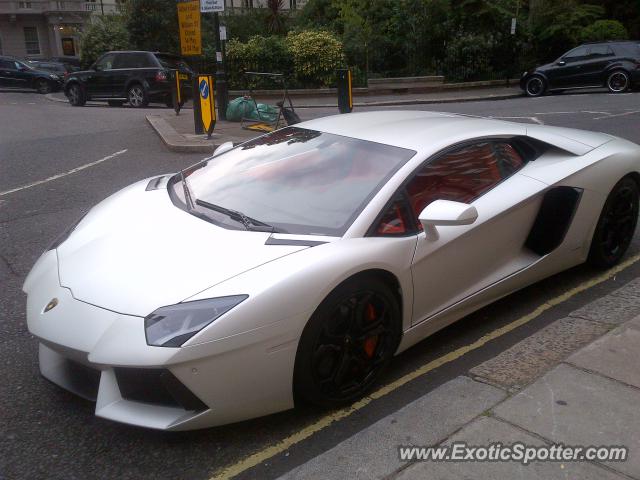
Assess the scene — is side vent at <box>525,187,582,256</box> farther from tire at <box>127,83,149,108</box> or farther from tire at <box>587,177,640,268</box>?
tire at <box>127,83,149,108</box>

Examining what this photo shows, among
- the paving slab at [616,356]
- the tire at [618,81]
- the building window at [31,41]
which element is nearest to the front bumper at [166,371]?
the paving slab at [616,356]

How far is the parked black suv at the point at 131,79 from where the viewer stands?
19094 millimetres

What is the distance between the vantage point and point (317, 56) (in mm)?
22609

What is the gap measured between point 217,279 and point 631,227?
131 inches

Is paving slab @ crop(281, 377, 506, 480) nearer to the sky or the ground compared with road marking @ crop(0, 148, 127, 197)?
nearer to the sky

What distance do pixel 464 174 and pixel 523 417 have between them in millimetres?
1539

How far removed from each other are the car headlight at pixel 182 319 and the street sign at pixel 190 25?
40.4ft

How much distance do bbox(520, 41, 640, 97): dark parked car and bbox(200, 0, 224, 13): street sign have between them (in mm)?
11456

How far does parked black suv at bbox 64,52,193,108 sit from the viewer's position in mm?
19094

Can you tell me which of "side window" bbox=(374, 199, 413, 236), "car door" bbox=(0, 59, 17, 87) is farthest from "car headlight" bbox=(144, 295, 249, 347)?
"car door" bbox=(0, 59, 17, 87)

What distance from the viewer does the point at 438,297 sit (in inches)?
136

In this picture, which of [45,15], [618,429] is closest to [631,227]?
[618,429]

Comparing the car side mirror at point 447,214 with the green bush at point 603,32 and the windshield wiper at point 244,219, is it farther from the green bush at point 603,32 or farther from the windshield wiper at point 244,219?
the green bush at point 603,32

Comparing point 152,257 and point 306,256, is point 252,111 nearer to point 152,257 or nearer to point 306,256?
point 152,257
